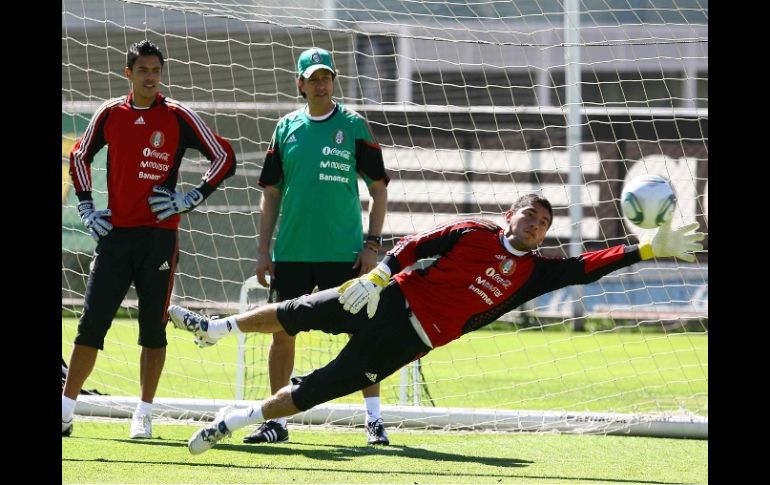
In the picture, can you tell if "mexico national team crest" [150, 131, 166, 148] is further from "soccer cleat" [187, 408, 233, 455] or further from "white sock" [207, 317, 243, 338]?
"soccer cleat" [187, 408, 233, 455]

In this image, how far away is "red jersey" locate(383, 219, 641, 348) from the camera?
6270mm

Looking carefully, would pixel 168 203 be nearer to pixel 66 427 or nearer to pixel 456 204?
pixel 66 427

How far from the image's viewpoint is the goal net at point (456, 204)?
909 cm

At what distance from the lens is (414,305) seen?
632cm

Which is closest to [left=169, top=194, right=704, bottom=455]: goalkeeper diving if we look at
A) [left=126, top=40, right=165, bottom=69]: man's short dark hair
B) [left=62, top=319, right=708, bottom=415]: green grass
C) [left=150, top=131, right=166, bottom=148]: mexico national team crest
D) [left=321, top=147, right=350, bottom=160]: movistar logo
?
[left=321, top=147, right=350, bottom=160]: movistar logo

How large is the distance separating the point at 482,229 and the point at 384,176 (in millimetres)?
1046

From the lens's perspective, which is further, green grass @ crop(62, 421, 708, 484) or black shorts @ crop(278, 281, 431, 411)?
black shorts @ crop(278, 281, 431, 411)

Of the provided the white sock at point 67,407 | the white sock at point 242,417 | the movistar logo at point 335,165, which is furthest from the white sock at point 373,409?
the white sock at point 67,407

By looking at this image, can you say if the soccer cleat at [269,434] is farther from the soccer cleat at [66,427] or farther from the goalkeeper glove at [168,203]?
the goalkeeper glove at [168,203]

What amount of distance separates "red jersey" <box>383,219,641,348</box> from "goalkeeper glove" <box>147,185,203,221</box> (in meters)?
1.42

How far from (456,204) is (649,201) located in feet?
24.6

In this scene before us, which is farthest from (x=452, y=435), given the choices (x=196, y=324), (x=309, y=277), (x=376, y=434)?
(x=196, y=324)

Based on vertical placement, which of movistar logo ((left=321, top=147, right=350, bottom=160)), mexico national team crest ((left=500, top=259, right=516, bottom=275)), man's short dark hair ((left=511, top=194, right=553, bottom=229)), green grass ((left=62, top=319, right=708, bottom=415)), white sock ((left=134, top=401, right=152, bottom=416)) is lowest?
white sock ((left=134, top=401, right=152, bottom=416))

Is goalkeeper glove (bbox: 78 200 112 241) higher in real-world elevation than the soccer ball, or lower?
higher
